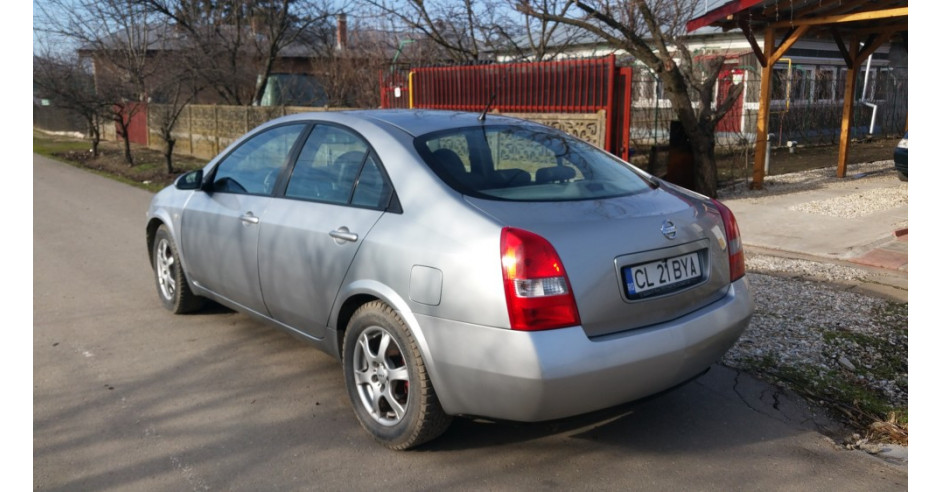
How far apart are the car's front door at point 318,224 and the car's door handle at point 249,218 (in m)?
0.09

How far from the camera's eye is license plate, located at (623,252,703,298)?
3.40 m

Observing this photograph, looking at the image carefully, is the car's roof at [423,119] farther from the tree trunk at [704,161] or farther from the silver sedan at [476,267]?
the tree trunk at [704,161]

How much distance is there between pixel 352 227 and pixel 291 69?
33965 mm

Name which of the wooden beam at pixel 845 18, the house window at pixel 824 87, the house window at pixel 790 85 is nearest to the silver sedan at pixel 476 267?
the wooden beam at pixel 845 18

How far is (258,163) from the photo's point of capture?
4.99 meters

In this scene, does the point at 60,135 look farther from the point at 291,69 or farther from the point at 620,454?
the point at 620,454

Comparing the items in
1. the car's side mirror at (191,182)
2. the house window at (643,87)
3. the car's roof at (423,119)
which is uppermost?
the house window at (643,87)

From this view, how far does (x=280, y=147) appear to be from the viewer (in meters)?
4.88

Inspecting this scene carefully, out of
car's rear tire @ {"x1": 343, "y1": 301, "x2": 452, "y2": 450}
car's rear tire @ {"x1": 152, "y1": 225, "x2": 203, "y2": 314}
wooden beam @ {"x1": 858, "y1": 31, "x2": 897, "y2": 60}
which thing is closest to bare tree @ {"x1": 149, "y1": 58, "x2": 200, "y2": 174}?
car's rear tire @ {"x1": 152, "y1": 225, "x2": 203, "y2": 314}

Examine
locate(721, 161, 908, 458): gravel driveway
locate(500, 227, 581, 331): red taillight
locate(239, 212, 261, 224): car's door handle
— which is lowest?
locate(721, 161, 908, 458): gravel driveway

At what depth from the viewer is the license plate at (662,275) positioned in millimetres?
3400

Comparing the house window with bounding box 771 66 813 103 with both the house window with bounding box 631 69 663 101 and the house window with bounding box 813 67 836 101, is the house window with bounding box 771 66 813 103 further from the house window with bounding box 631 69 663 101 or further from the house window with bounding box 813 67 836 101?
the house window with bounding box 631 69 663 101

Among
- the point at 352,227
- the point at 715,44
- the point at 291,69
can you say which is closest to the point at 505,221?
the point at 352,227

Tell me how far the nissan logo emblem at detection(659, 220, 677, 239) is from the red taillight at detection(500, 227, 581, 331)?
0.62 metres
